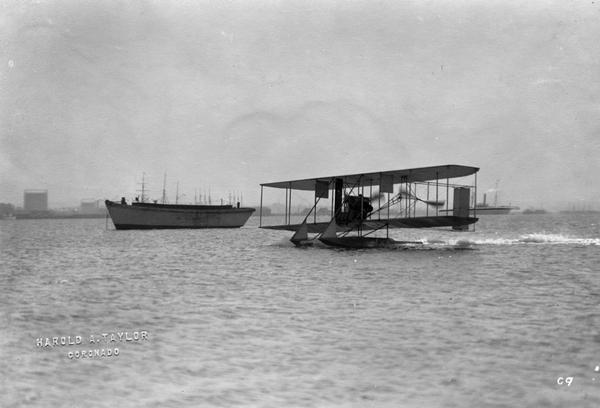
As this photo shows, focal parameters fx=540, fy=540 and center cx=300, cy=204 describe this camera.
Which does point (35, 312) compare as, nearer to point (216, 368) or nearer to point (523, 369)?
point (216, 368)

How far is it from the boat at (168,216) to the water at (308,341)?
59106 mm

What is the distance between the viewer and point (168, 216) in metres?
80.7

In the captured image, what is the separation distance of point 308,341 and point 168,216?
73809mm

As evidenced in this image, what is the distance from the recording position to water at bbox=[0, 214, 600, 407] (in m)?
7.04

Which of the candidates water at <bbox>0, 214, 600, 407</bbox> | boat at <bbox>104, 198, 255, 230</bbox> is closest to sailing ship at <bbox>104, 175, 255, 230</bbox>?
boat at <bbox>104, 198, 255, 230</bbox>

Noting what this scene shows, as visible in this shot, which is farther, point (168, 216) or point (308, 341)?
point (168, 216)

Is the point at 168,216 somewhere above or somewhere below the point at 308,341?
above

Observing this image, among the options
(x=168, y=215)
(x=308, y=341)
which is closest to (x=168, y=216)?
(x=168, y=215)

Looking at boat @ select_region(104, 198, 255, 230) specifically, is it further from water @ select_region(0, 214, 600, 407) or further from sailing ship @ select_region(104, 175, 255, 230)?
water @ select_region(0, 214, 600, 407)

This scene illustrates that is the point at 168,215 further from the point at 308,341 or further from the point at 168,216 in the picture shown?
the point at 308,341

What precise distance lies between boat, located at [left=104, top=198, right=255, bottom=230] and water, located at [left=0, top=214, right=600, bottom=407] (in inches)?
2327

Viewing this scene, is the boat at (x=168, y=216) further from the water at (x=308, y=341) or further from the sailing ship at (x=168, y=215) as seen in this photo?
the water at (x=308, y=341)

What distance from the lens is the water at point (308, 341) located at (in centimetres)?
704

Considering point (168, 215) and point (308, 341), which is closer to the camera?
point (308, 341)
